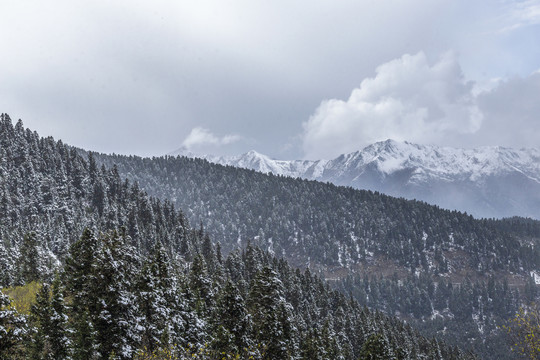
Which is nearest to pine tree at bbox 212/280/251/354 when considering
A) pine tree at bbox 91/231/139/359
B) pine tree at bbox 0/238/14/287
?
pine tree at bbox 91/231/139/359

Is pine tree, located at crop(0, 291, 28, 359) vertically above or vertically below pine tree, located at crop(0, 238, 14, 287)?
below

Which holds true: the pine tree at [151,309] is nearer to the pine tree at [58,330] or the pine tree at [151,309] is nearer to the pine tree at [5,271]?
the pine tree at [58,330]

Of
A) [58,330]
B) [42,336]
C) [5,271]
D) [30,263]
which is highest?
[30,263]

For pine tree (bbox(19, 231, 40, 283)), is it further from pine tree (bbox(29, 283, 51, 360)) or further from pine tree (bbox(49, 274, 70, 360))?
pine tree (bbox(49, 274, 70, 360))

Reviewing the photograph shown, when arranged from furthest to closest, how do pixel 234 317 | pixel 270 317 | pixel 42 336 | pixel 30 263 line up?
1. pixel 30 263
2. pixel 270 317
3. pixel 234 317
4. pixel 42 336

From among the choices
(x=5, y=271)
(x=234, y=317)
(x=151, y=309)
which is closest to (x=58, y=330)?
(x=151, y=309)

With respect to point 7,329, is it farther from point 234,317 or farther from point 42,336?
point 234,317

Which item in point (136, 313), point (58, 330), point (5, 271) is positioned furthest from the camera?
point (5, 271)

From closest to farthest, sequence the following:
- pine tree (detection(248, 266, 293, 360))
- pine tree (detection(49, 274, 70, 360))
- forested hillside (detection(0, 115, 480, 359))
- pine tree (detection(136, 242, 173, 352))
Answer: forested hillside (detection(0, 115, 480, 359))
pine tree (detection(49, 274, 70, 360))
pine tree (detection(136, 242, 173, 352))
pine tree (detection(248, 266, 293, 360))

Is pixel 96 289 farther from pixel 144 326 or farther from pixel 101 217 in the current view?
pixel 101 217

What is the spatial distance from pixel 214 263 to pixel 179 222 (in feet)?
170

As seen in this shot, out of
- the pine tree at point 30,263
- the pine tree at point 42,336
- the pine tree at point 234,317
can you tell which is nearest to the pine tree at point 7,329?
the pine tree at point 42,336

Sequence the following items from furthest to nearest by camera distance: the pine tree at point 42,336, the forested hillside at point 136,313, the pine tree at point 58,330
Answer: the pine tree at point 58,330
the pine tree at point 42,336
the forested hillside at point 136,313

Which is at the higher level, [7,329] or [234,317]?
[234,317]
